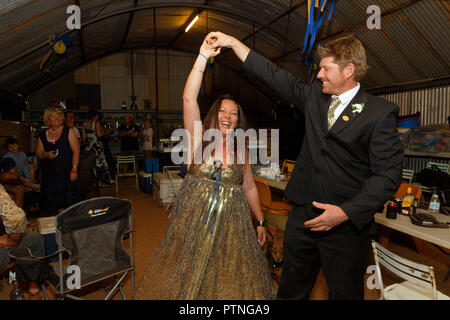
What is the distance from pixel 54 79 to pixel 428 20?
547 inches

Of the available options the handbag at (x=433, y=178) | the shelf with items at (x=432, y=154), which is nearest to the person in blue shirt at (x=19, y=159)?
the handbag at (x=433, y=178)

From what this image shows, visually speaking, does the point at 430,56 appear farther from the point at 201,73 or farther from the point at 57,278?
the point at 57,278

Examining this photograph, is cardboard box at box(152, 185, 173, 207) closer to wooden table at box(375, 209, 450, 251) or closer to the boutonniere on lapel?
wooden table at box(375, 209, 450, 251)

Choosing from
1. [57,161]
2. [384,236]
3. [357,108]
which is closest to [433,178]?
[384,236]

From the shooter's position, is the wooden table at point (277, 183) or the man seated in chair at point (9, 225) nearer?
the man seated in chair at point (9, 225)

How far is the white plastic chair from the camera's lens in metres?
1.73

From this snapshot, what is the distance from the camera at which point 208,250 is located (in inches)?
70.7

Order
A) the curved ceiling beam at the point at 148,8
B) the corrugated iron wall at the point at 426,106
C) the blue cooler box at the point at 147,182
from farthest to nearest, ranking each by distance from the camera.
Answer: the corrugated iron wall at the point at 426,106 → the curved ceiling beam at the point at 148,8 → the blue cooler box at the point at 147,182

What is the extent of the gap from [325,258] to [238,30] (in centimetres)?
1188

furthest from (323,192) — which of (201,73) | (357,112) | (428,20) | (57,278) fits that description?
(428,20)

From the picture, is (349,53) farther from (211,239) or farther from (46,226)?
(46,226)

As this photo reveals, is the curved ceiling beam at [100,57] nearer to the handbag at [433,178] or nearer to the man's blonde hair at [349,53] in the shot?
the handbag at [433,178]

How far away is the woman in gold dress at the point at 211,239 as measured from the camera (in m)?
Result: 1.78
